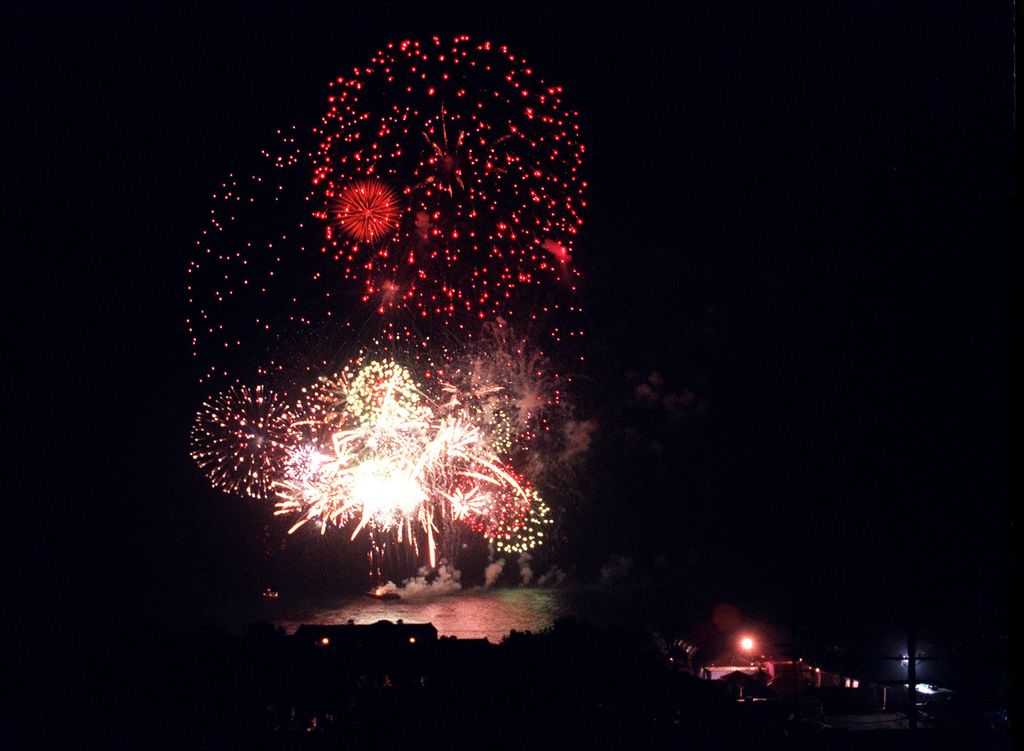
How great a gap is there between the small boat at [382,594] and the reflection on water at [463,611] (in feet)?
1.54

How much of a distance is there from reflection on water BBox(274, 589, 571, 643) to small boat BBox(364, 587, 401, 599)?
468 mm

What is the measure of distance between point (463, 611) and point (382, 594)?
4.69 metres

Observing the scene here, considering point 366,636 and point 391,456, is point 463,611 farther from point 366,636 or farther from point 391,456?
point 391,456

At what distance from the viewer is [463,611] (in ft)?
145

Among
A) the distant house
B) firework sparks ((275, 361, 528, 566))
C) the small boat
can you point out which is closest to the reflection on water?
the small boat

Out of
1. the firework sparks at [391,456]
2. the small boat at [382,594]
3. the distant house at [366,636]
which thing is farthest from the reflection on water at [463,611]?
the firework sparks at [391,456]

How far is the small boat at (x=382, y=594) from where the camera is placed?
45.9m

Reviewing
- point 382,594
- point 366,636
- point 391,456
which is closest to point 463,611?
point 382,594

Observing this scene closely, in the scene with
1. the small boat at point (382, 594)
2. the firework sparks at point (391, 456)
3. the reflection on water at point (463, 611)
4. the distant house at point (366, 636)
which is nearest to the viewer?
the firework sparks at point (391, 456)

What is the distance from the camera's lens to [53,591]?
32625 mm

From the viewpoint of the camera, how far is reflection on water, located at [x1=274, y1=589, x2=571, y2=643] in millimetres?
39438

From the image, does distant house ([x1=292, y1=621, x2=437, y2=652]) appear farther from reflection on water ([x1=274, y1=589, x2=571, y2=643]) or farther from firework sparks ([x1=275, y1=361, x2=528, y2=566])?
reflection on water ([x1=274, y1=589, x2=571, y2=643])

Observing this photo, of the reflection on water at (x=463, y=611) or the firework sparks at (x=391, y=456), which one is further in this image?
the reflection on water at (x=463, y=611)

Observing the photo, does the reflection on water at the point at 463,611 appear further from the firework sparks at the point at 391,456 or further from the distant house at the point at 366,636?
the firework sparks at the point at 391,456
